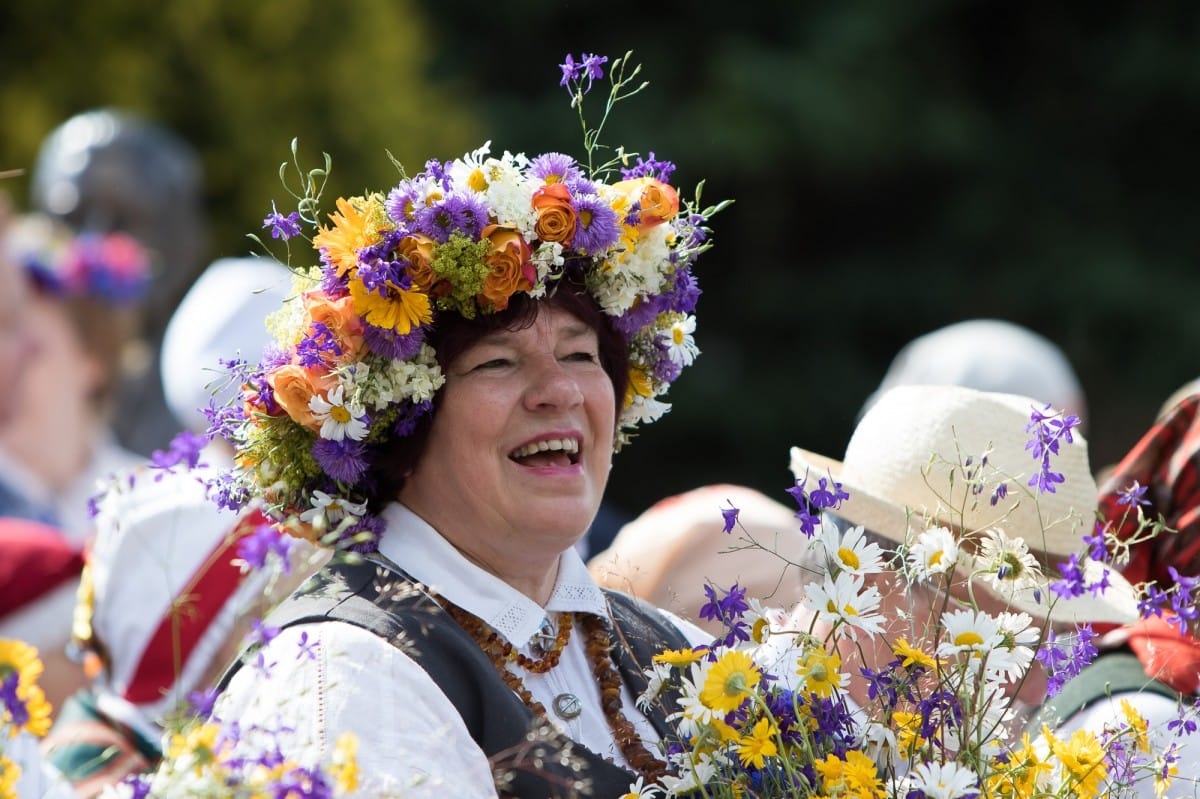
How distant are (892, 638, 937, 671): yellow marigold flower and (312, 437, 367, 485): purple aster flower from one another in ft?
3.10

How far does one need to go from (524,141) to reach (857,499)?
32.6 ft

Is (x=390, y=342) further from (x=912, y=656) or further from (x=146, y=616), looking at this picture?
(x=146, y=616)

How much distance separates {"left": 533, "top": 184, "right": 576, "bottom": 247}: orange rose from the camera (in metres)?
2.62

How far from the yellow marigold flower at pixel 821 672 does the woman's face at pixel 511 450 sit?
0.64m

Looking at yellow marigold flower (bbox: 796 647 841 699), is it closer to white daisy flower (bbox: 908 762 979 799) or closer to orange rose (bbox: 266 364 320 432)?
white daisy flower (bbox: 908 762 979 799)

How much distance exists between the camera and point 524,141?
12.5 meters

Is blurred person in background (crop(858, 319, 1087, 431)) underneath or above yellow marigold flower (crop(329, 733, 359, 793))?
above

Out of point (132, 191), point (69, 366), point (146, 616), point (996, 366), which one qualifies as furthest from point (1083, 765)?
point (132, 191)

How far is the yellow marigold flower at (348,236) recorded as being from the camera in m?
2.55

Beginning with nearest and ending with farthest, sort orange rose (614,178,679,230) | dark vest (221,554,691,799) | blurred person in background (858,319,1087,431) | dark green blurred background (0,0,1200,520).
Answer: dark vest (221,554,691,799)
orange rose (614,178,679,230)
blurred person in background (858,319,1087,431)
dark green blurred background (0,0,1200,520)

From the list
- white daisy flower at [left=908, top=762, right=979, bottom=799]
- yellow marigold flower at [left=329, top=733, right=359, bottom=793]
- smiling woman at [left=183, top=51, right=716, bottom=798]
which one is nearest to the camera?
yellow marigold flower at [left=329, top=733, right=359, bottom=793]

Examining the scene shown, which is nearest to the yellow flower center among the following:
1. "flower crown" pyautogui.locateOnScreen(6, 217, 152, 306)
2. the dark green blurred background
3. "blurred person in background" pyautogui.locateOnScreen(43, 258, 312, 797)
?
"blurred person in background" pyautogui.locateOnScreen(43, 258, 312, 797)

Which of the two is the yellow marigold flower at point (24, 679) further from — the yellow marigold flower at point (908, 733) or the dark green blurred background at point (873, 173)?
the dark green blurred background at point (873, 173)

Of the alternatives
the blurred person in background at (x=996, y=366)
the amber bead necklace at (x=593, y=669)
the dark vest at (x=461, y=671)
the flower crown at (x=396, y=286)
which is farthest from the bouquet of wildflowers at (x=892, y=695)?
the blurred person in background at (x=996, y=366)
